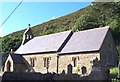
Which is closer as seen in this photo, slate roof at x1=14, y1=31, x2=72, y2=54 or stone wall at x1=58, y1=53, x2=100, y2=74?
stone wall at x1=58, y1=53, x2=100, y2=74

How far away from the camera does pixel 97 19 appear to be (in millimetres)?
66938

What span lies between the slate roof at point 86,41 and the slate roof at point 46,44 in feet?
5.15

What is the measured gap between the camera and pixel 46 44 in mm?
44562

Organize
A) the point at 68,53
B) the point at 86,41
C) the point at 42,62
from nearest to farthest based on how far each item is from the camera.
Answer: the point at 86,41, the point at 68,53, the point at 42,62

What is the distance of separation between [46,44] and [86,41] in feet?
29.0

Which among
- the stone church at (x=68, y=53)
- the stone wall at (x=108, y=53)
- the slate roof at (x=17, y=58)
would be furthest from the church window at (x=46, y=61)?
the stone wall at (x=108, y=53)

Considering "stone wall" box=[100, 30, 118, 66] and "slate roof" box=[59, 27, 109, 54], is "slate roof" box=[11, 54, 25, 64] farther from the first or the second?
"stone wall" box=[100, 30, 118, 66]

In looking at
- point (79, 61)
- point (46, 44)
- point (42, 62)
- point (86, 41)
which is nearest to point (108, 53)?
point (86, 41)

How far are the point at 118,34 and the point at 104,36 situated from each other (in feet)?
46.9

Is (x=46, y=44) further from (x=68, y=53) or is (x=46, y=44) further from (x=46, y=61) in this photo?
(x=68, y=53)

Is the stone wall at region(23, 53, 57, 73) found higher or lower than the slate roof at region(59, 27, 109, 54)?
lower

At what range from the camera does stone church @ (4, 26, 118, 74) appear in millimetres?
36375

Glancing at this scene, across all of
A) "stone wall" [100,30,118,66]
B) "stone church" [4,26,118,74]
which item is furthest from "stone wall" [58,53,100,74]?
"stone wall" [100,30,118,66]

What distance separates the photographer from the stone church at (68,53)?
36.4 m
